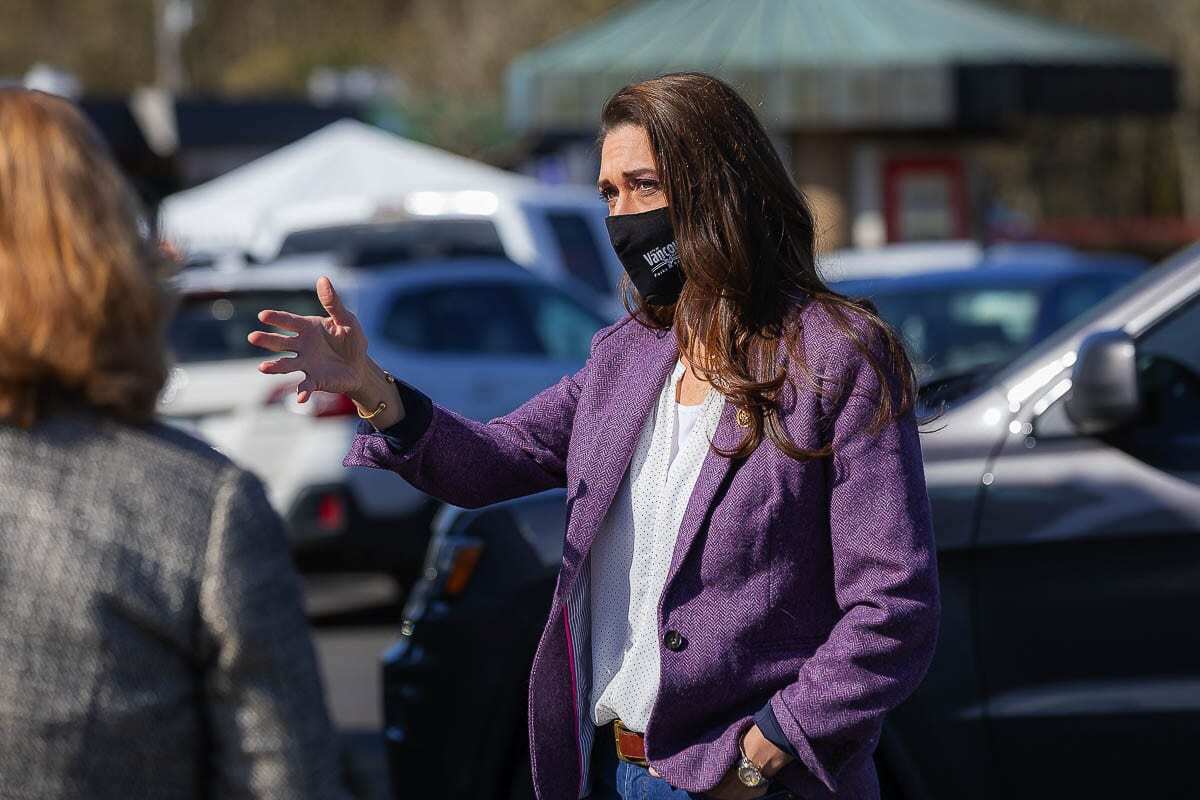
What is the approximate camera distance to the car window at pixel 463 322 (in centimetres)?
918

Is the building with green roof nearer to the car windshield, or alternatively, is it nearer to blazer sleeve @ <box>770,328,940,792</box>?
the car windshield

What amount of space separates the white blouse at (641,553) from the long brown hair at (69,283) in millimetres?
878

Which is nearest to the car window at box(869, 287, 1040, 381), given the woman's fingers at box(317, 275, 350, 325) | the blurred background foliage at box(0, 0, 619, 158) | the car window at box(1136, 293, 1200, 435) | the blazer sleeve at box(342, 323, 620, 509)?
the car window at box(1136, 293, 1200, 435)

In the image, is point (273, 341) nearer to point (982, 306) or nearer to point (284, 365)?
point (284, 365)

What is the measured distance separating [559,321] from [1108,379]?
20.4 ft

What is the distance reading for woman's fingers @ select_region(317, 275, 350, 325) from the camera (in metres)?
2.53

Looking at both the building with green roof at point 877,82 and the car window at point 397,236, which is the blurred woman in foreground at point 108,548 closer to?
the car window at point 397,236

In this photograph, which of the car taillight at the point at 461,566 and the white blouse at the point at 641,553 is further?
the car taillight at the point at 461,566

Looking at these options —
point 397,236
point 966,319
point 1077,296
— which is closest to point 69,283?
point 966,319

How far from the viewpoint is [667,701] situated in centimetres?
253

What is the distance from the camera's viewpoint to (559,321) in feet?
31.9

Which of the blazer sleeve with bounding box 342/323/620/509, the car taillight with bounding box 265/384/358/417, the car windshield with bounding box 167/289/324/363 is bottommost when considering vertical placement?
the car taillight with bounding box 265/384/358/417

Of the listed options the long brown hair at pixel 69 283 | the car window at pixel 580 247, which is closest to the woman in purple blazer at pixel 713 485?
the long brown hair at pixel 69 283

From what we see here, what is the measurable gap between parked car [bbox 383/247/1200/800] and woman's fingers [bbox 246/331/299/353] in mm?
1486
